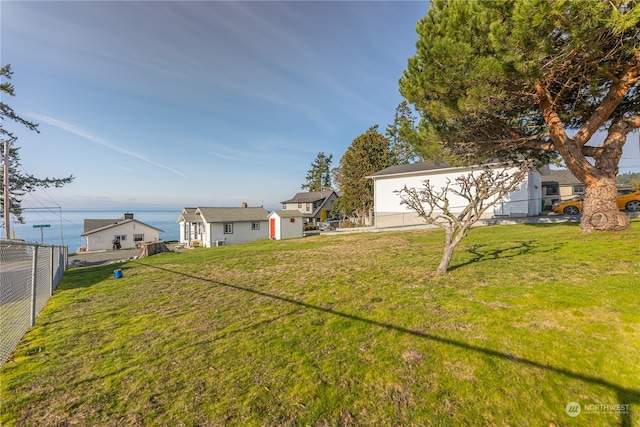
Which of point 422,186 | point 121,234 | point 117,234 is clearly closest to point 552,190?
point 422,186

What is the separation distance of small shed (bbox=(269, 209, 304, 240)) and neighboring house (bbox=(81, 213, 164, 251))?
74.1 ft

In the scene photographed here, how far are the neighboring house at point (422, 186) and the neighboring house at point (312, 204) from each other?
19256mm

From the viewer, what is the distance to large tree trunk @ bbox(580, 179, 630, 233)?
27.2 ft

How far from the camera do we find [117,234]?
3381cm

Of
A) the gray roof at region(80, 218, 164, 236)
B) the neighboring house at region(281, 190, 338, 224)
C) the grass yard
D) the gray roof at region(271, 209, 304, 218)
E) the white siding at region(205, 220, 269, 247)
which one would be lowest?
the grass yard

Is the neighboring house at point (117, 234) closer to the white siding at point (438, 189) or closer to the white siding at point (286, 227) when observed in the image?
the white siding at point (286, 227)

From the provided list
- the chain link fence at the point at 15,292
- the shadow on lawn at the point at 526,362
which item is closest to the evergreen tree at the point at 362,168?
the shadow on lawn at the point at 526,362

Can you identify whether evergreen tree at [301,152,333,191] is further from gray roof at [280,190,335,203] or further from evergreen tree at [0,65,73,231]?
evergreen tree at [0,65,73,231]

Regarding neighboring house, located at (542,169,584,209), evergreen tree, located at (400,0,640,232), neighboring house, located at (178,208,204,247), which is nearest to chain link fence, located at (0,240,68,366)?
evergreen tree, located at (400,0,640,232)

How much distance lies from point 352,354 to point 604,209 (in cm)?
1058

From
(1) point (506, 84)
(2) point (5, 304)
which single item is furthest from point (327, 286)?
(1) point (506, 84)

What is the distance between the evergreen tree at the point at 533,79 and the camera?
5660 millimetres

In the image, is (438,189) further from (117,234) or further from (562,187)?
(117,234)

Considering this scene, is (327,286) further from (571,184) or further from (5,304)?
(571,184)
